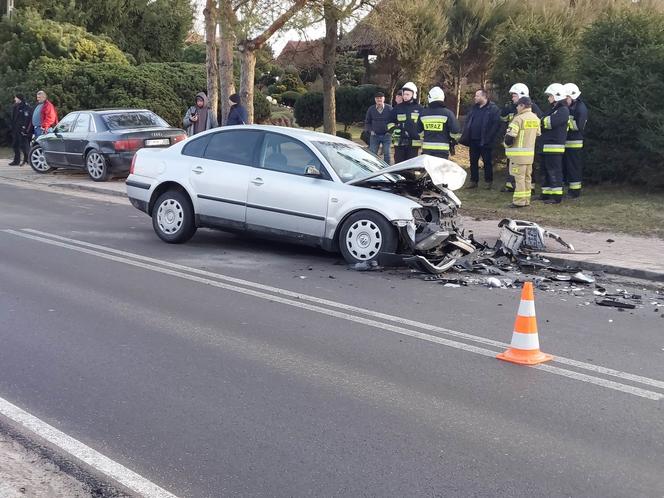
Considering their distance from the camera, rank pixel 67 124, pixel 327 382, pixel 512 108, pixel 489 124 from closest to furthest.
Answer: pixel 327 382 → pixel 489 124 → pixel 512 108 → pixel 67 124

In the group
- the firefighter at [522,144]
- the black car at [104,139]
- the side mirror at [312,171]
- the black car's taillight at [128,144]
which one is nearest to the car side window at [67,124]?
the black car at [104,139]

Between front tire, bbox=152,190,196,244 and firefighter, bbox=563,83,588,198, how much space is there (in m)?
7.00

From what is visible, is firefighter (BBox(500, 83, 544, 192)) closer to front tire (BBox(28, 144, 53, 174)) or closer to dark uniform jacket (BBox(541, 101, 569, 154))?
dark uniform jacket (BBox(541, 101, 569, 154))

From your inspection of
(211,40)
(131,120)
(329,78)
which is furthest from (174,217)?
(329,78)

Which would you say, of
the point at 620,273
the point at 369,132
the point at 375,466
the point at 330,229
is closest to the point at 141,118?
the point at 369,132

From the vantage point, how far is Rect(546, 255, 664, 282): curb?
358 inches

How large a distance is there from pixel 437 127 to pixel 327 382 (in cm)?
958

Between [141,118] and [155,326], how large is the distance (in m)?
13.0

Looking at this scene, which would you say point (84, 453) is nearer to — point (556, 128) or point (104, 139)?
point (556, 128)

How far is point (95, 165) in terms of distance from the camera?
59.5ft

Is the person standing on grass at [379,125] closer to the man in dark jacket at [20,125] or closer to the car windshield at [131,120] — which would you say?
the car windshield at [131,120]

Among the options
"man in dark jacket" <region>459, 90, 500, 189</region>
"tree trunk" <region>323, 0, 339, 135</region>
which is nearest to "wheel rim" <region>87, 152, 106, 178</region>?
"tree trunk" <region>323, 0, 339, 135</region>

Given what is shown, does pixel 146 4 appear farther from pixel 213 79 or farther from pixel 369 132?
pixel 369 132

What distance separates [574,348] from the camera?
249 inches
